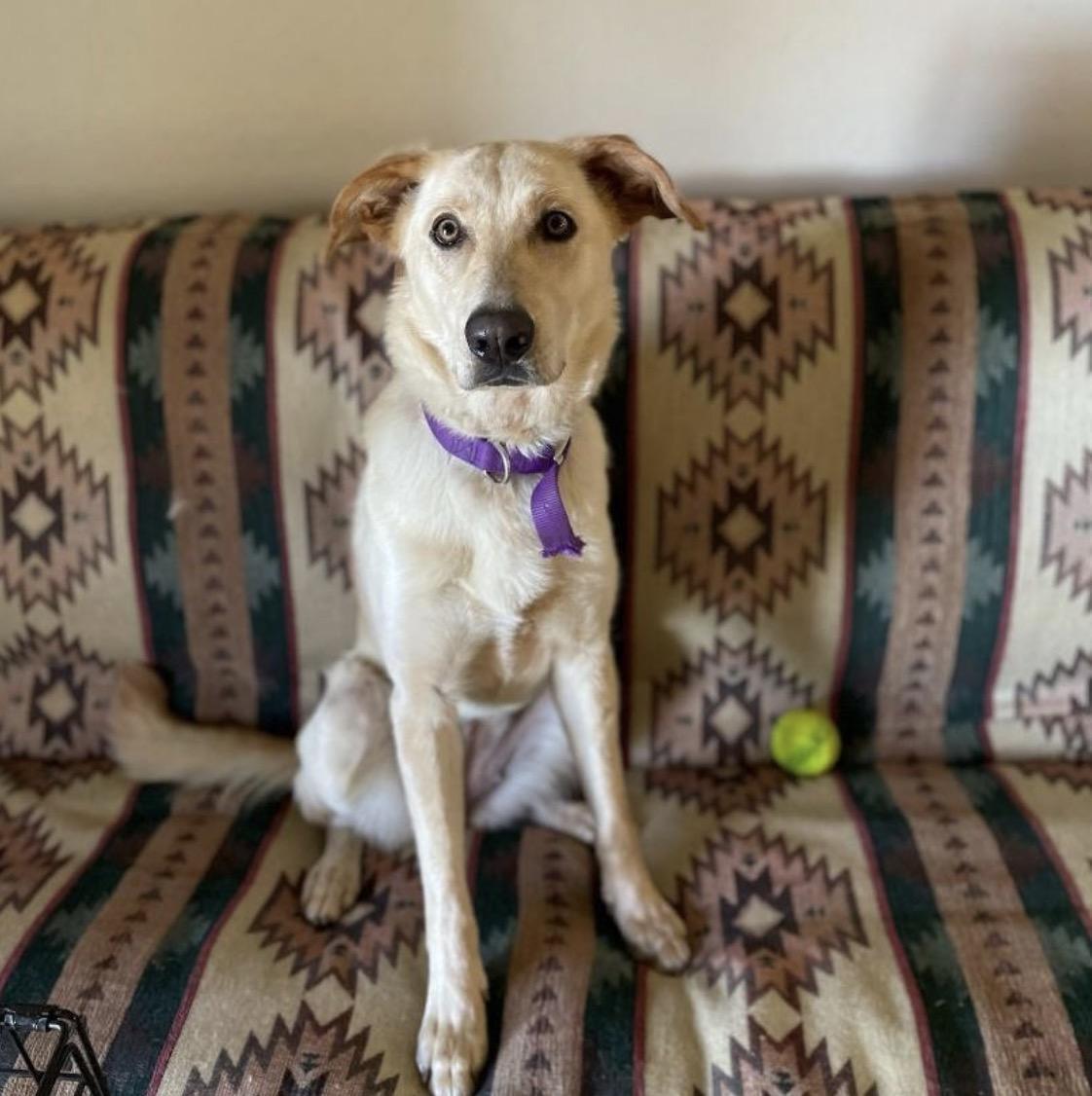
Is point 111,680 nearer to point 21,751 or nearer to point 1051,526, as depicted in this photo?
point 21,751

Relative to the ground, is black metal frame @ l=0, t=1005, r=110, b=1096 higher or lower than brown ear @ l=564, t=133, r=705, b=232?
lower

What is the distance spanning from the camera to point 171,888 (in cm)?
152

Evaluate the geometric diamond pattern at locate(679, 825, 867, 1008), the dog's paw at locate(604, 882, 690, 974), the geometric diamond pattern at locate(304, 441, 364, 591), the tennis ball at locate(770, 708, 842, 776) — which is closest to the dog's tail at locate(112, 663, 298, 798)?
the geometric diamond pattern at locate(304, 441, 364, 591)

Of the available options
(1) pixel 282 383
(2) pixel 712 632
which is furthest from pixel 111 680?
(2) pixel 712 632

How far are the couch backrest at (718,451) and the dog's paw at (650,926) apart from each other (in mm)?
420

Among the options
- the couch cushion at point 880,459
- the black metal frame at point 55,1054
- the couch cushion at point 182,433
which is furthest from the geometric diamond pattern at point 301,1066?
the couch cushion at point 880,459

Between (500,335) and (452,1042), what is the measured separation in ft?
2.95

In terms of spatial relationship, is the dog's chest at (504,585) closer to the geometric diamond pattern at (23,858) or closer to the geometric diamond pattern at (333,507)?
the geometric diamond pattern at (333,507)

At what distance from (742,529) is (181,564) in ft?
3.26

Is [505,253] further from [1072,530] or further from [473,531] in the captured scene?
[1072,530]

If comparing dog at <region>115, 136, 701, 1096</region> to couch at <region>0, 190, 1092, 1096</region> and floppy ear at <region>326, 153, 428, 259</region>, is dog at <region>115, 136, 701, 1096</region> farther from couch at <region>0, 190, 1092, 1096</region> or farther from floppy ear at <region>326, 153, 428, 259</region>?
couch at <region>0, 190, 1092, 1096</region>

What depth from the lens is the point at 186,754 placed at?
5.70ft

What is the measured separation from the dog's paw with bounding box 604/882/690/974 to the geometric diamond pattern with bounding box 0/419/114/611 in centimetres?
106

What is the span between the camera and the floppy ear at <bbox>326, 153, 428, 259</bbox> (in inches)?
50.4
